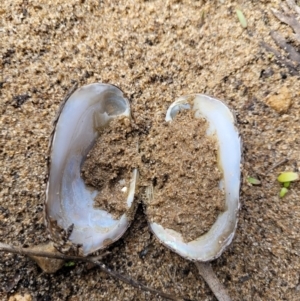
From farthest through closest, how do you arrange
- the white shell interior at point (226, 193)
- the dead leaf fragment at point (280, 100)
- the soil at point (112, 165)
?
the dead leaf fragment at point (280, 100) < the soil at point (112, 165) < the white shell interior at point (226, 193)

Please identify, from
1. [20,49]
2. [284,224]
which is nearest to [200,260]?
[284,224]

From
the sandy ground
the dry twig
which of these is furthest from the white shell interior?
the dry twig

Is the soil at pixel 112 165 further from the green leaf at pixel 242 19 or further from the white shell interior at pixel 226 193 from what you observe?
the green leaf at pixel 242 19

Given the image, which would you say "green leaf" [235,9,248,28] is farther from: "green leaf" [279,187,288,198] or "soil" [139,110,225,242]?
"green leaf" [279,187,288,198]

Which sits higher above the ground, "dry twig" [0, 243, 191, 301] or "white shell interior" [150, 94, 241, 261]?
"white shell interior" [150, 94, 241, 261]

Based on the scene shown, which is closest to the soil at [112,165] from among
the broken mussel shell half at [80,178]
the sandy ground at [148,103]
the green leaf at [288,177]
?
the broken mussel shell half at [80,178]

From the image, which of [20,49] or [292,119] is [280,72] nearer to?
[292,119]
